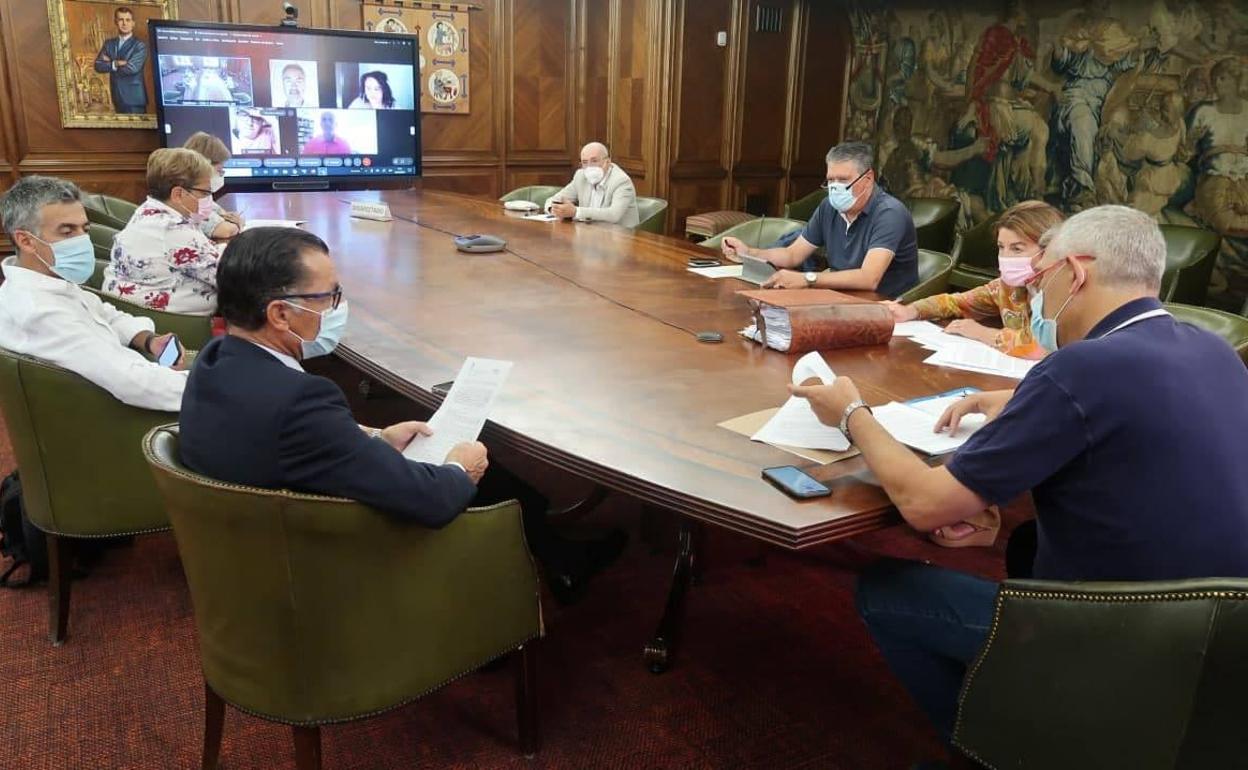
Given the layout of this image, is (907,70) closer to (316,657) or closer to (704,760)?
(704,760)

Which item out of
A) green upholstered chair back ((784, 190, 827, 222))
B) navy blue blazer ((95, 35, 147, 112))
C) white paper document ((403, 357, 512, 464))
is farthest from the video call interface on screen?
white paper document ((403, 357, 512, 464))

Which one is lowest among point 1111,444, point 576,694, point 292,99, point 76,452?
point 576,694

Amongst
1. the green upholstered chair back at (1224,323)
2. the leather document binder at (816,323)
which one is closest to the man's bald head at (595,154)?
the leather document binder at (816,323)

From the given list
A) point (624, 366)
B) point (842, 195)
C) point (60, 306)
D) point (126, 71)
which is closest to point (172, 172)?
point (60, 306)

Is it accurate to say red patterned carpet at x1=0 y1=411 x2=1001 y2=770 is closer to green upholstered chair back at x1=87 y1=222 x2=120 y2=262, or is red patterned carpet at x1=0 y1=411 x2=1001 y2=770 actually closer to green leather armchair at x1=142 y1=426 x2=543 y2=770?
green leather armchair at x1=142 y1=426 x2=543 y2=770

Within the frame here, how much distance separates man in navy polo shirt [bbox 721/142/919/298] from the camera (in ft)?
11.8

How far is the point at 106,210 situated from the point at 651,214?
3031 mm

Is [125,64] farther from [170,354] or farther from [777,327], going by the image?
[777,327]

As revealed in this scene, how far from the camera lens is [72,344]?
2.28 meters

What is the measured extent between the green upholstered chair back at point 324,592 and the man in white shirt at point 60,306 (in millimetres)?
680

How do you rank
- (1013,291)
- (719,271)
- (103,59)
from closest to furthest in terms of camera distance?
1. (1013,291)
2. (719,271)
3. (103,59)

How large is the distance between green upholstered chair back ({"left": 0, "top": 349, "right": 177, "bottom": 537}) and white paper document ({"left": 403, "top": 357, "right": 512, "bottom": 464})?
832 millimetres

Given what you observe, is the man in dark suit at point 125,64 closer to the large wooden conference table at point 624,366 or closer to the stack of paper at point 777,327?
the large wooden conference table at point 624,366

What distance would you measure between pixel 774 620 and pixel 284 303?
167 centimetres
